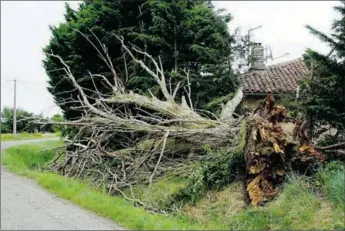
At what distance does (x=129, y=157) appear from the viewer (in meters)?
12.0

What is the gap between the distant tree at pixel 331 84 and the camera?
979cm

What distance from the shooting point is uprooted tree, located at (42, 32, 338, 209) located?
923 centimetres

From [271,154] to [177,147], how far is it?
327cm

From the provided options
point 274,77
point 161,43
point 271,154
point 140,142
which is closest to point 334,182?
point 271,154

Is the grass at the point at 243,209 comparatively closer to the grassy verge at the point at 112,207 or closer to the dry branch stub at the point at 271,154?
the grassy verge at the point at 112,207

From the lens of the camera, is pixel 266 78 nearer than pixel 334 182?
No

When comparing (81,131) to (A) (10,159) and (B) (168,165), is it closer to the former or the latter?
(B) (168,165)

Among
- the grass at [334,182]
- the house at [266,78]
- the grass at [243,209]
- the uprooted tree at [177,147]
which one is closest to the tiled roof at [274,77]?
the house at [266,78]

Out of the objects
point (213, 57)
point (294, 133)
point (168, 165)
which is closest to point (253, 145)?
point (294, 133)

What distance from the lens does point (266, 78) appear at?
868 inches

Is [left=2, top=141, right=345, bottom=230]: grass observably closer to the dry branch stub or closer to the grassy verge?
the grassy verge

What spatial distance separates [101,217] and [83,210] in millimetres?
684

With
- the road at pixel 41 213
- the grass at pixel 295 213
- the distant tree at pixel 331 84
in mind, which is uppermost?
the distant tree at pixel 331 84

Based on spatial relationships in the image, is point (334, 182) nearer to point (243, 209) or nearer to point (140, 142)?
point (243, 209)
